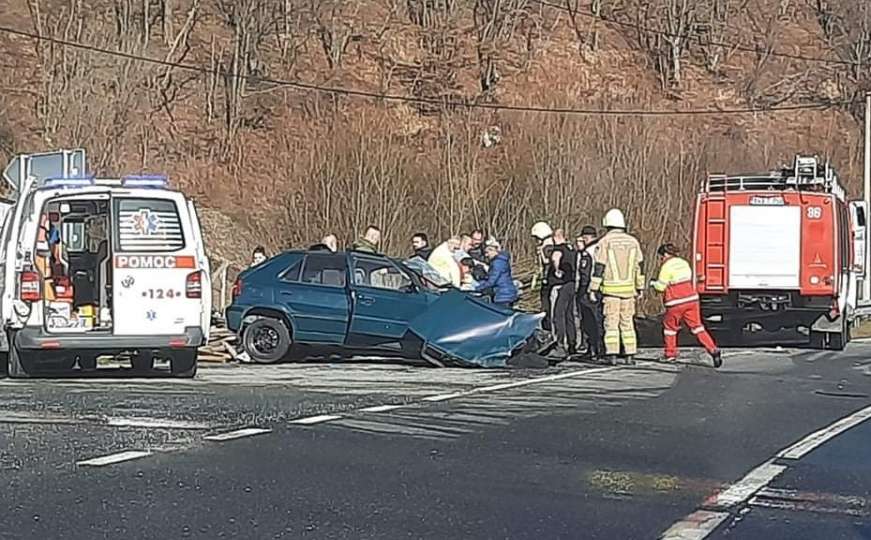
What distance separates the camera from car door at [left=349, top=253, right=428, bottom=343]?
691 inches

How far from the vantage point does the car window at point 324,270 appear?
59.2ft

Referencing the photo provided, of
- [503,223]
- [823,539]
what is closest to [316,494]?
A: [823,539]

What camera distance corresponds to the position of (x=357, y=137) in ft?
118

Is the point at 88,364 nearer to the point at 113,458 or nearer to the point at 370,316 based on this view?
the point at 370,316

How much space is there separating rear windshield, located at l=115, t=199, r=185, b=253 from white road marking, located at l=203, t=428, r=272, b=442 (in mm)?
4346

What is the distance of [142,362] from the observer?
16609 millimetres

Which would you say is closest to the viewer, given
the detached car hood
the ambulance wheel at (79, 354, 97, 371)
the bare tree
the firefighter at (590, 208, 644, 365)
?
the ambulance wheel at (79, 354, 97, 371)

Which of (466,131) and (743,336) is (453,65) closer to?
(466,131)

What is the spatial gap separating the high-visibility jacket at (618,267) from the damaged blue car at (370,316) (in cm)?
99

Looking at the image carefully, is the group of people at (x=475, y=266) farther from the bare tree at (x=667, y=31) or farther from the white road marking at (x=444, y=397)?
the bare tree at (x=667, y=31)

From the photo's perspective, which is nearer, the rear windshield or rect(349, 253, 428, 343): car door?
the rear windshield

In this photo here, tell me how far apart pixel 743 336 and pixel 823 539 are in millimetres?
17759

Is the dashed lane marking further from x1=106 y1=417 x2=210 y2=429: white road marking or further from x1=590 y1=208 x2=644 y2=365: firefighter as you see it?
x1=590 y1=208 x2=644 y2=365: firefighter

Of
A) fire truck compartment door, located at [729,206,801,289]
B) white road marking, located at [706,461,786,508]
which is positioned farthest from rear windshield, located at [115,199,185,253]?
fire truck compartment door, located at [729,206,801,289]
